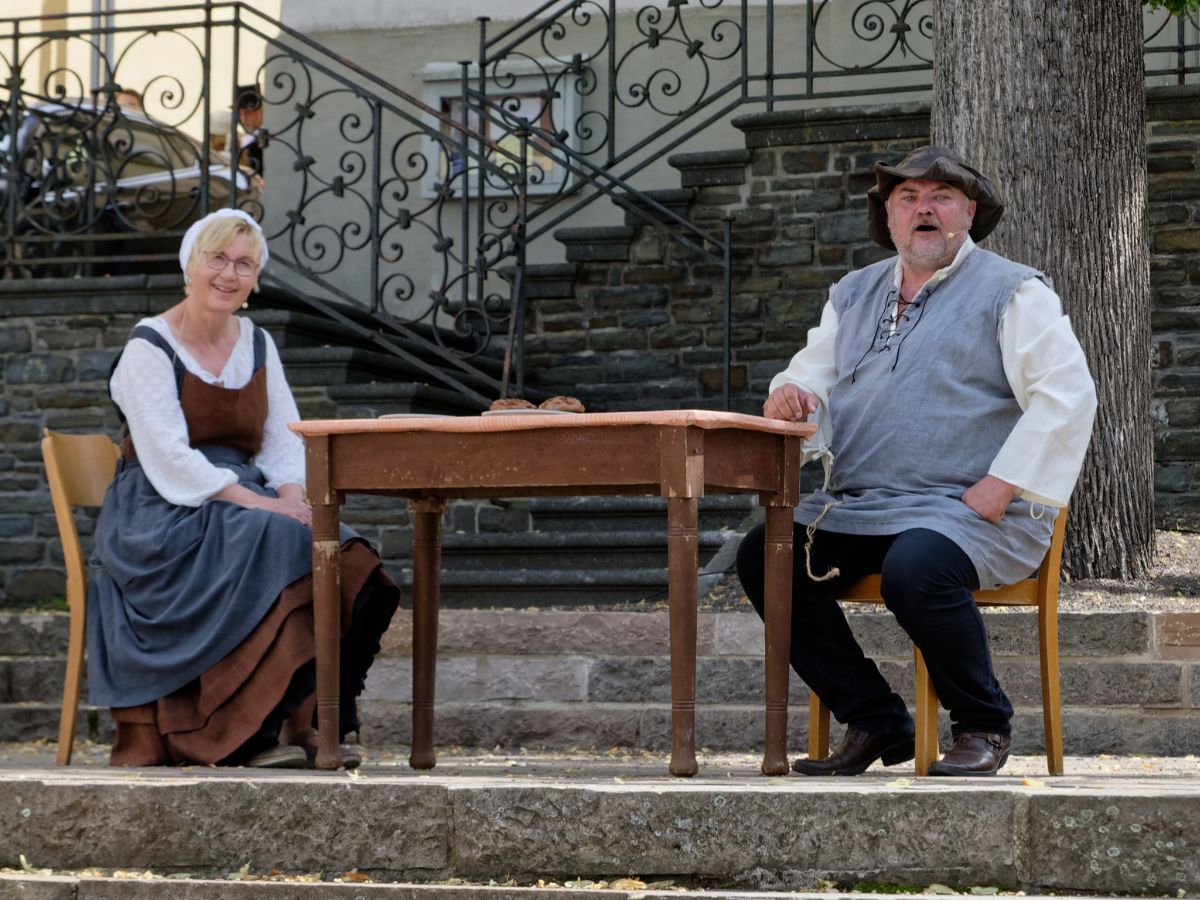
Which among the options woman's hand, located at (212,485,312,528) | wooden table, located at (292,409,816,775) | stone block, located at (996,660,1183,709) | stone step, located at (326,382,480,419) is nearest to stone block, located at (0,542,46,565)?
stone step, located at (326,382,480,419)

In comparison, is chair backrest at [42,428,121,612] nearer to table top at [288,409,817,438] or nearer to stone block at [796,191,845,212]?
table top at [288,409,817,438]

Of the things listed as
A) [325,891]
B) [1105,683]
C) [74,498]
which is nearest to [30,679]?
[74,498]

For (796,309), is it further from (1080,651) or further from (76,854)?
(76,854)

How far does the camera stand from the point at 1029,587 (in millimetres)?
3879

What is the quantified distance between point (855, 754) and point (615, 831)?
0.99 meters

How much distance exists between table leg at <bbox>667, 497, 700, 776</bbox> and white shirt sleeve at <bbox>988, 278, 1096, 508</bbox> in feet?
2.26

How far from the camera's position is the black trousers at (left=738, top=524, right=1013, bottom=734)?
3.63m

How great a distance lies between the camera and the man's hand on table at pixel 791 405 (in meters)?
3.91

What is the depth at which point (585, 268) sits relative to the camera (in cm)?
916

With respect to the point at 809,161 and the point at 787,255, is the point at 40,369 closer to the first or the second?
the point at 787,255

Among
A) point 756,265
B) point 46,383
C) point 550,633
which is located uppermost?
point 756,265

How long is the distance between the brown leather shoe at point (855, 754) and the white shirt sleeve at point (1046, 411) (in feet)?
1.97

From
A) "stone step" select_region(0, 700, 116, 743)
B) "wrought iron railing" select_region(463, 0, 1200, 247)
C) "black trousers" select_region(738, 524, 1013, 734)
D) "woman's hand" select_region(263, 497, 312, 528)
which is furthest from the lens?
"wrought iron railing" select_region(463, 0, 1200, 247)

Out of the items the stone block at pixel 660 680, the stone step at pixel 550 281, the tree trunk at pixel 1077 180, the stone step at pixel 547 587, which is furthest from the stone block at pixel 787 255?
the stone block at pixel 660 680
